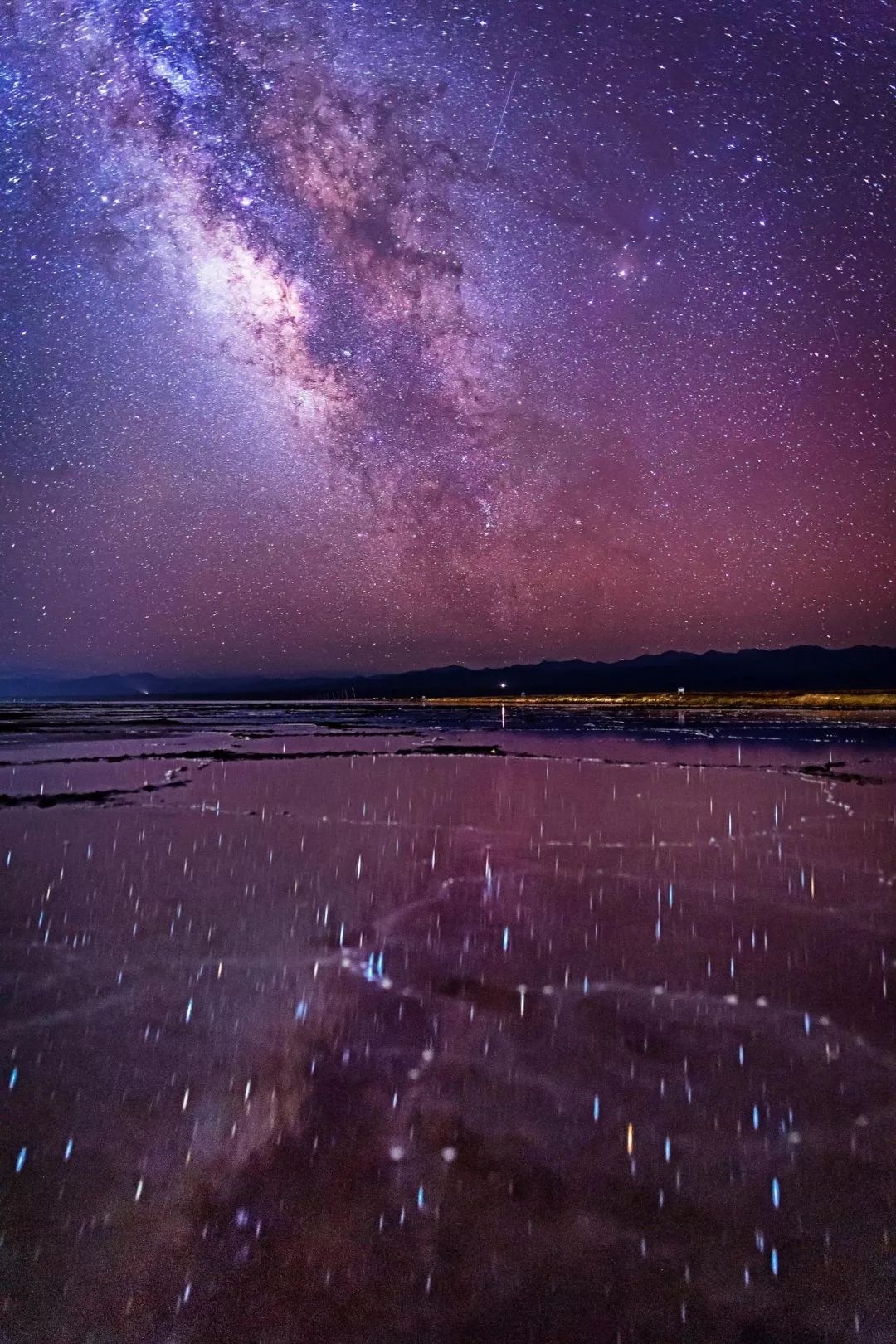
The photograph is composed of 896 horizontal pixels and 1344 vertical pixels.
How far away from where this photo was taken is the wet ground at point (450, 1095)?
8.95 ft

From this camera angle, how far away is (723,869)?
8.93 metres

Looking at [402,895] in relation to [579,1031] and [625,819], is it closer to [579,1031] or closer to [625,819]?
[579,1031]

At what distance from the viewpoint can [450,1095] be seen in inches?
158

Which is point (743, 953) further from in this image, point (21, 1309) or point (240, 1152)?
point (21, 1309)

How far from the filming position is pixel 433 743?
98.3 ft

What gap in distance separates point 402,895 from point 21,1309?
5.47 meters

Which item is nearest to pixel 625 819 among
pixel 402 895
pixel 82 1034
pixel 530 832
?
pixel 530 832

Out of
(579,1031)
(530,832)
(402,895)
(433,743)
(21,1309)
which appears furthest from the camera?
(433,743)

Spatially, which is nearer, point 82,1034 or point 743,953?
point 82,1034

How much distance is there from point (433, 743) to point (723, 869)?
21.4m

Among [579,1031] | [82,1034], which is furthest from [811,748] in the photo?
[82,1034]

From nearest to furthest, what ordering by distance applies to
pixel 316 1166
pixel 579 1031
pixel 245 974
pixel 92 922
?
pixel 316 1166 < pixel 579 1031 < pixel 245 974 < pixel 92 922

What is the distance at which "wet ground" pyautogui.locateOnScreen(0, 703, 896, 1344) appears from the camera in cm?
273

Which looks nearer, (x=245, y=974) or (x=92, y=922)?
(x=245, y=974)
